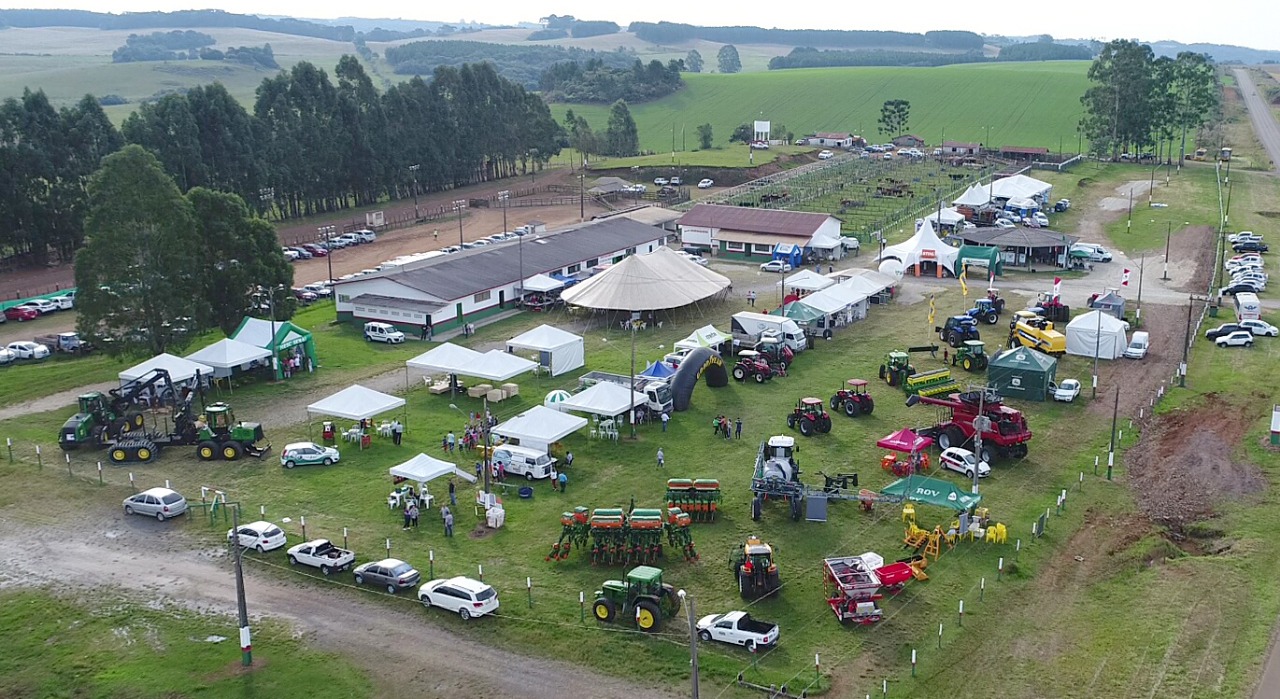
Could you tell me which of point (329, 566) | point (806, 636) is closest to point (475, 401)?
point (329, 566)

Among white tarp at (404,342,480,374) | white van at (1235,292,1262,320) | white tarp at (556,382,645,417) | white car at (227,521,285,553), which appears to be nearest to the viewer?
white car at (227,521,285,553)

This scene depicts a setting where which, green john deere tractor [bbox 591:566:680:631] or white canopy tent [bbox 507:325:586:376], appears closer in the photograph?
green john deere tractor [bbox 591:566:680:631]

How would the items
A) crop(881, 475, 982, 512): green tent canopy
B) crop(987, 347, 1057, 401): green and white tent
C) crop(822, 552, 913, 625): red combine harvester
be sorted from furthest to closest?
crop(987, 347, 1057, 401): green and white tent
crop(881, 475, 982, 512): green tent canopy
crop(822, 552, 913, 625): red combine harvester

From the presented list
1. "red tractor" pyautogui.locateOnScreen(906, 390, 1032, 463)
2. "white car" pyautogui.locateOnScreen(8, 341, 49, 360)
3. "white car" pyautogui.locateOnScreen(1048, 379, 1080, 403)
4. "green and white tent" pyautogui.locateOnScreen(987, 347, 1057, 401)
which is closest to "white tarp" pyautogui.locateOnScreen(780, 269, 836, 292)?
"green and white tent" pyautogui.locateOnScreen(987, 347, 1057, 401)

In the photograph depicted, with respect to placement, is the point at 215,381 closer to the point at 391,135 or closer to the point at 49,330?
the point at 49,330

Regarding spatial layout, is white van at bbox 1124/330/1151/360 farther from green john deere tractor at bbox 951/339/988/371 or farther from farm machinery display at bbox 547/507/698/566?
farm machinery display at bbox 547/507/698/566

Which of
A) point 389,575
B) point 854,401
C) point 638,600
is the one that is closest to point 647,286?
point 854,401

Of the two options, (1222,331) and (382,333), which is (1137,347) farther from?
(382,333)
